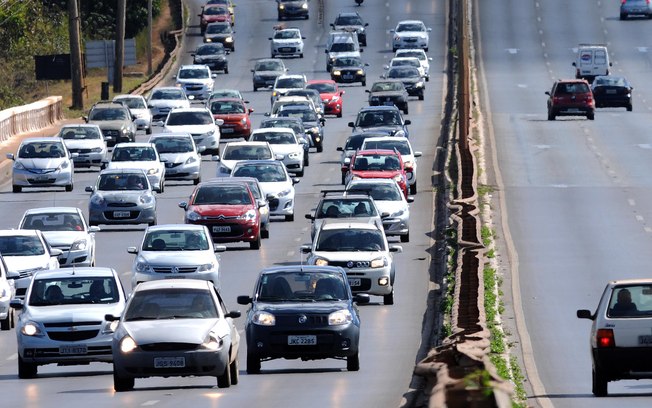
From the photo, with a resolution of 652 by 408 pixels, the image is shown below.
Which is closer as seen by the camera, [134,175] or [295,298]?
[295,298]

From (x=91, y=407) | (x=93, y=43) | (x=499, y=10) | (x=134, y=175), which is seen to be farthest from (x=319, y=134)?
(x=499, y=10)

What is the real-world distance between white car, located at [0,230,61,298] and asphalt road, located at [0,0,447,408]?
2.17 metres

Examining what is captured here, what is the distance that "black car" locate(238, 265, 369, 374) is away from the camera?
2433cm

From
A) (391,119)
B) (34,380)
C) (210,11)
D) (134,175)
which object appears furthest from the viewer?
(210,11)

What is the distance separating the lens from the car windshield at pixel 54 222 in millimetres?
36875

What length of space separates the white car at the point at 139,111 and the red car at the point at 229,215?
27855mm

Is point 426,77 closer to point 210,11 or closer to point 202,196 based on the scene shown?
point 210,11

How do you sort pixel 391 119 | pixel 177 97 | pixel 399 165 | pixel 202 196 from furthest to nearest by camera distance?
pixel 177 97 → pixel 391 119 → pixel 399 165 → pixel 202 196

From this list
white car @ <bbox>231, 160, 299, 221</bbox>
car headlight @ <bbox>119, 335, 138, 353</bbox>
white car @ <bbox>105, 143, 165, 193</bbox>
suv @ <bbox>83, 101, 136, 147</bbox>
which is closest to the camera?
car headlight @ <bbox>119, 335, 138, 353</bbox>

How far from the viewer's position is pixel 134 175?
4416cm

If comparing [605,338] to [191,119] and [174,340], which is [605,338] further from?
[191,119]

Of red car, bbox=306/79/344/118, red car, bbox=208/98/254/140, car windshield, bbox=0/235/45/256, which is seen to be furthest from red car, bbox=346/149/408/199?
red car, bbox=306/79/344/118

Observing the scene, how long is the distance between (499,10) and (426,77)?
29.9m

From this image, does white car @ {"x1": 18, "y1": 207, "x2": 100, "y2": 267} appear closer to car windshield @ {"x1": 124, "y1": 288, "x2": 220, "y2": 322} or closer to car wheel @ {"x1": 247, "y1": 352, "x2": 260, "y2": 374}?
car wheel @ {"x1": 247, "y1": 352, "x2": 260, "y2": 374}
